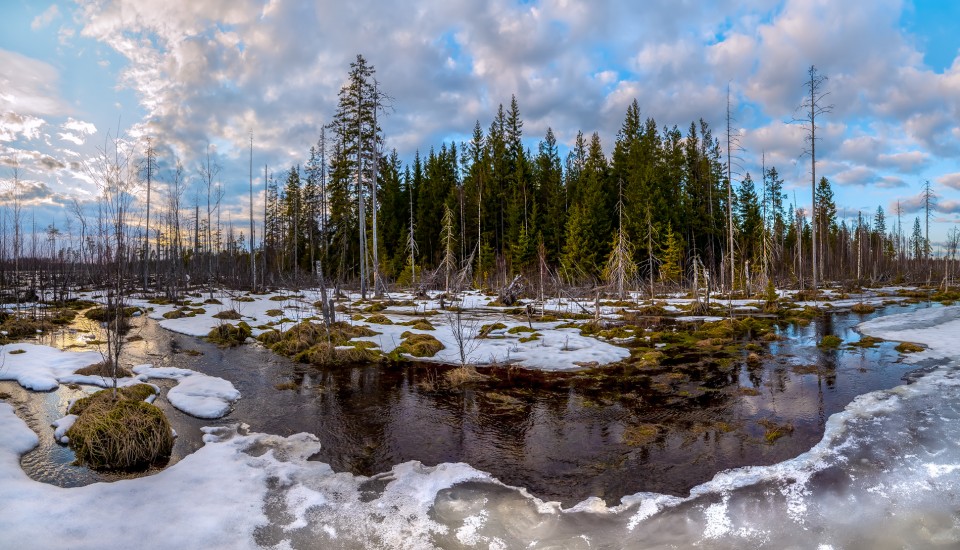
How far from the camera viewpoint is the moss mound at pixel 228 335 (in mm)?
16000

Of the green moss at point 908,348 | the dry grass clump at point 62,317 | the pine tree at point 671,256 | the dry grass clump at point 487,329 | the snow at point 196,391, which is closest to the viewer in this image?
the snow at point 196,391

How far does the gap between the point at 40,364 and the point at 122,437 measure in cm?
861

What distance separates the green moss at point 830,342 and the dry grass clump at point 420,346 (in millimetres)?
12523

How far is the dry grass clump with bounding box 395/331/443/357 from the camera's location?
13922 millimetres

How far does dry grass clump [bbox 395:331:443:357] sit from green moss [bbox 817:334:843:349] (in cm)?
1252

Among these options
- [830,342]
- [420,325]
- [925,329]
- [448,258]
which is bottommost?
[830,342]

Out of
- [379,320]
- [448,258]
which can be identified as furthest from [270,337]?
[448,258]

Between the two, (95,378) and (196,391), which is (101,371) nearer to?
(95,378)

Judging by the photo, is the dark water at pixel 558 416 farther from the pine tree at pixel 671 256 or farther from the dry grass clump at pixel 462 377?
the pine tree at pixel 671 256

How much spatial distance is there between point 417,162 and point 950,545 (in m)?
56.0

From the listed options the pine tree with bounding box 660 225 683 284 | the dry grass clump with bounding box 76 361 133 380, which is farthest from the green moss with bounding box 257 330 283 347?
the pine tree with bounding box 660 225 683 284

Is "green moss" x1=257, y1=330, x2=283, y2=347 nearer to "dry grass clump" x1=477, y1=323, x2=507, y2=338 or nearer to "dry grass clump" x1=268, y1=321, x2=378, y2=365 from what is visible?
"dry grass clump" x1=268, y1=321, x2=378, y2=365

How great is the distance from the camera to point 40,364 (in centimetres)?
1189

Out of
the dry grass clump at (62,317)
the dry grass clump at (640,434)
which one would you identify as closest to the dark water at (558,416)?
the dry grass clump at (640,434)
